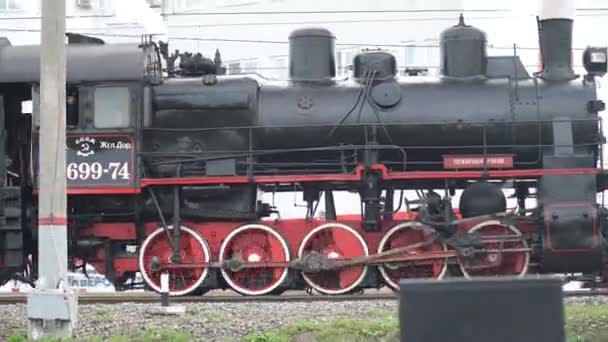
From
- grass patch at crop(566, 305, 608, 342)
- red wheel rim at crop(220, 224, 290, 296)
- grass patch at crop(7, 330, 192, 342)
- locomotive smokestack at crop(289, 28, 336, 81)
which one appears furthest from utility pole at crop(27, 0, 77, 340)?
grass patch at crop(566, 305, 608, 342)

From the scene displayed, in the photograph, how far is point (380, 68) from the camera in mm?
13758

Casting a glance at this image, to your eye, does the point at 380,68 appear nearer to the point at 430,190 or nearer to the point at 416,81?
the point at 416,81

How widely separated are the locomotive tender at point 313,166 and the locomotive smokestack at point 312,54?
0.22 feet

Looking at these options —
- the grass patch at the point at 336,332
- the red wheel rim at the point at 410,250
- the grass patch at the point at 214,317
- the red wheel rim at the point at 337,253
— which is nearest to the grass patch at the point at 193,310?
the grass patch at the point at 214,317

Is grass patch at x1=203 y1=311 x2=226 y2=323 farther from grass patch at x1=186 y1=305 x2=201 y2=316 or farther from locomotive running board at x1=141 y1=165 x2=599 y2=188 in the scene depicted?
locomotive running board at x1=141 y1=165 x2=599 y2=188

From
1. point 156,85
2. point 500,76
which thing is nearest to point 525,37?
point 500,76

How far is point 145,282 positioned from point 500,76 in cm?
575

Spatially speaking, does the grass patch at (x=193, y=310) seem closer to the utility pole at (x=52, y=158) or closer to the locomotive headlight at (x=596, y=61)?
the utility pole at (x=52, y=158)

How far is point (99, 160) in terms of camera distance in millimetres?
13133

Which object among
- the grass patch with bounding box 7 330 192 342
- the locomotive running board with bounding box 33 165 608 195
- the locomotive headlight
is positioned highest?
the locomotive headlight

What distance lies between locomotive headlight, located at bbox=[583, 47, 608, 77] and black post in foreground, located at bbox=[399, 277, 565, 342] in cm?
997

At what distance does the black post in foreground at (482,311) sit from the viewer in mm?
4215

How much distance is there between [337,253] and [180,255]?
2.14m

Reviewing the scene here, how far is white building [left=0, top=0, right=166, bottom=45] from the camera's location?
29.3 metres
